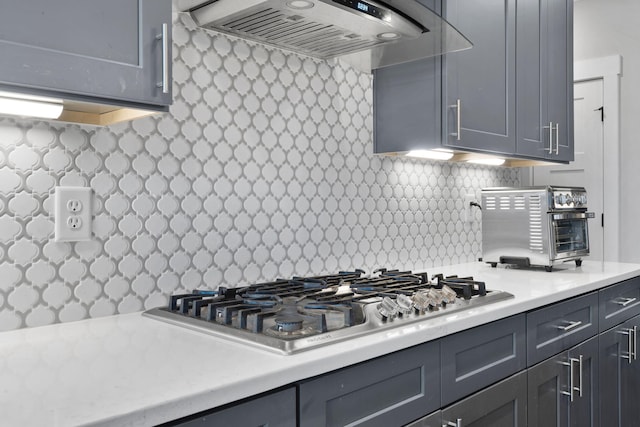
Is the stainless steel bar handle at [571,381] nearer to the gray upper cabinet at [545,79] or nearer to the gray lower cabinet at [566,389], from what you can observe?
the gray lower cabinet at [566,389]

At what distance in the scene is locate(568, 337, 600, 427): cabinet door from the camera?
2.09 metres

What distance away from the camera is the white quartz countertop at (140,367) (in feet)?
2.77

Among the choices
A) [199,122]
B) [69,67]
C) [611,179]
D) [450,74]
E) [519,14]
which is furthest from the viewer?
[611,179]

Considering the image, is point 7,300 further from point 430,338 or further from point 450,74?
point 450,74

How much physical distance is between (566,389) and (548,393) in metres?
0.15

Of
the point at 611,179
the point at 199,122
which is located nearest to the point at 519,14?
the point at 611,179

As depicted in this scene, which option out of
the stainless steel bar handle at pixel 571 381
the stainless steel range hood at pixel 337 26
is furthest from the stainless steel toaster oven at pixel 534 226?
the stainless steel range hood at pixel 337 26

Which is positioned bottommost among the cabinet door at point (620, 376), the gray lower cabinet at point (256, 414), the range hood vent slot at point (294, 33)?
the cabinet door at point (620, 376)

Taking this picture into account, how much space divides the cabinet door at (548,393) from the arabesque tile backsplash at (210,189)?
786 millimetres

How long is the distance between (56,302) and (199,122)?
2.21 ft

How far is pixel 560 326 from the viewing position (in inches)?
79.0

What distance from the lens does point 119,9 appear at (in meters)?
1.16

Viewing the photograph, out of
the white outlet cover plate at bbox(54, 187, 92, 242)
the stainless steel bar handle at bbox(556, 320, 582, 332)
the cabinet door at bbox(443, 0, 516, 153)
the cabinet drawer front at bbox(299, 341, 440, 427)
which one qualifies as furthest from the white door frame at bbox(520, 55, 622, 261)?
the white outlet cover plate at bbox(54, 187, 92, 242)

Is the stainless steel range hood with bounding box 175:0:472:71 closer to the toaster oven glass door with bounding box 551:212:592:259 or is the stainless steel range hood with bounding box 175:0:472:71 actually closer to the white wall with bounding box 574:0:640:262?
the toaster oven glass door with bounding box 551:212:592:259
